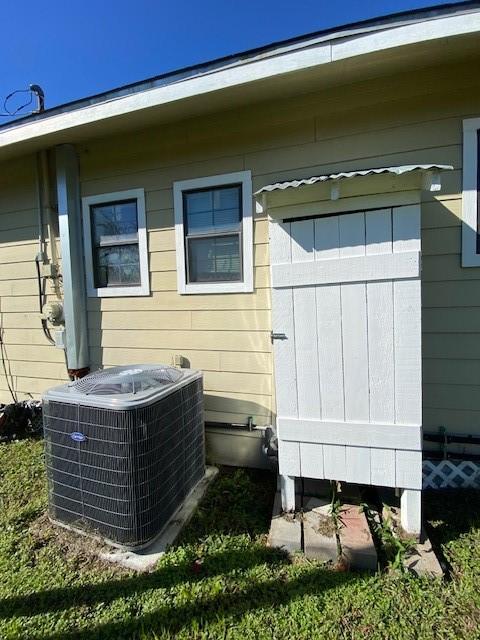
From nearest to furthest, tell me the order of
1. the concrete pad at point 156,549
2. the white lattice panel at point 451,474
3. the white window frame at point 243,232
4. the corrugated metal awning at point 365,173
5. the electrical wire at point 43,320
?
1. the corrugated metal awning at point 365,173
2. the concrete pad at point 156,549
3. the white lattice panel at point 451,474
4. the white window frame at point 243,232
5. the electrical wire at point 43,320

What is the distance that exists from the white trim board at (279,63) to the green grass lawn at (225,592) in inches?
116

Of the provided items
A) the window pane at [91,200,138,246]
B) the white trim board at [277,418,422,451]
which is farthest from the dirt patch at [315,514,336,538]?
the window pane at [91,200,138,246]

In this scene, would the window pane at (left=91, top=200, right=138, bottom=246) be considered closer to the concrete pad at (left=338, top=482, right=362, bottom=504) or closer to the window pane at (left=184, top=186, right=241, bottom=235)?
the window pane at (left=184, top=186, right=241, bottom=235)

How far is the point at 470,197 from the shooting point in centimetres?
231

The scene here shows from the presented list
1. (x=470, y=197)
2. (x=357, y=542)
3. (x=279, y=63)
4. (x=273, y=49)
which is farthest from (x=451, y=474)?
(x=273, y=49)

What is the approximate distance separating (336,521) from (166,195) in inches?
110

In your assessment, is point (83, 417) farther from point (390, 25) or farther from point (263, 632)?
point (390, 25)

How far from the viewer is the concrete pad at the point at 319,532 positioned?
73.4 inches

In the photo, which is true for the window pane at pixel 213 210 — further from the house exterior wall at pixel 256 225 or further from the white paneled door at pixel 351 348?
the white paneled door at pixel 351 348

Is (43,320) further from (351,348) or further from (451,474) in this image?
(451,474)

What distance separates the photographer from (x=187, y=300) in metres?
3.04

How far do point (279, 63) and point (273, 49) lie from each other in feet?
0.42

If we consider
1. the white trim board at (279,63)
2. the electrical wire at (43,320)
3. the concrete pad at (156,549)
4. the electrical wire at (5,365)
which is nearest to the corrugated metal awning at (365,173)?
the white trim board at (279,63)

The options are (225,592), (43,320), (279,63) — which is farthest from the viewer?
(43,320)
